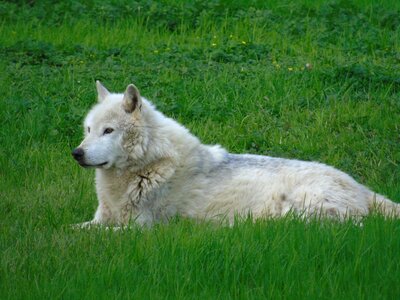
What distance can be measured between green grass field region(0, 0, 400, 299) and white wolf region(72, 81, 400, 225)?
0.62 m

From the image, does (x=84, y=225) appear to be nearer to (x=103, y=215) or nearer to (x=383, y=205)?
(x=103, y=215)

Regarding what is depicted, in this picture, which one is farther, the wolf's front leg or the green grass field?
the wolf's front leg

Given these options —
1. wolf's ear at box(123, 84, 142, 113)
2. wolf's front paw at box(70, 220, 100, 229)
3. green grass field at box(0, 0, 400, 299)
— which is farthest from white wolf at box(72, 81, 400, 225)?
green grass field at box(0, 0, 400, 299)

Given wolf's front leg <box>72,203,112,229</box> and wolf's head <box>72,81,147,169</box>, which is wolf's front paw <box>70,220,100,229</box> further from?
wolf's head <box>72,81,147,169</box>

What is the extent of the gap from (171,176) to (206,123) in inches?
115

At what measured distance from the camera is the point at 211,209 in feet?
28.0

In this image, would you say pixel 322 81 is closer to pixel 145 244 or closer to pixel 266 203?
pixel 266 203

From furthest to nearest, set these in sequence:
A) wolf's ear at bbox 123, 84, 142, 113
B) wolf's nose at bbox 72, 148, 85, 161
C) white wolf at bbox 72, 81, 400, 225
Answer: wolf's ear at bbox 123, 84, 142, 113
white wolf at bbox 72, 81, 400, 225
wolf's nose at bbox 72, 148, 85, 161

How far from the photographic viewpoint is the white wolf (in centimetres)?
837

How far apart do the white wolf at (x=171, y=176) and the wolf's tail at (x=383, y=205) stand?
0.06 ft

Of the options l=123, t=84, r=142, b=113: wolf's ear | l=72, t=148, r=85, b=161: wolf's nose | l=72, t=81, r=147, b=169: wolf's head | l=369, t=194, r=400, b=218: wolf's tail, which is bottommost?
l=369, t=194, r=400, b=218: wolf's tail

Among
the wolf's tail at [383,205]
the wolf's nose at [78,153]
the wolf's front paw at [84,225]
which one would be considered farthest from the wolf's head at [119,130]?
the wolf's tail at [383,205]

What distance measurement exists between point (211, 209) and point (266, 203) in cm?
56

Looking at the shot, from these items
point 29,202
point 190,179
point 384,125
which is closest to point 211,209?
point 190,179
